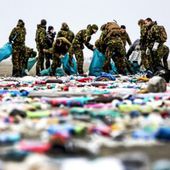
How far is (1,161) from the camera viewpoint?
113 inches

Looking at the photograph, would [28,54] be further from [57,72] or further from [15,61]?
[57,72]

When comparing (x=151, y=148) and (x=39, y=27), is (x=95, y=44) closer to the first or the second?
(x=39, y=27)

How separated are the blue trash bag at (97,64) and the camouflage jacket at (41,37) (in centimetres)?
256

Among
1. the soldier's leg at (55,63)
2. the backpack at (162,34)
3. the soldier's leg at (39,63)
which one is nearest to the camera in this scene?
the backpack at (162,34)

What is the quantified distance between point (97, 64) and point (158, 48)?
3.04 meters

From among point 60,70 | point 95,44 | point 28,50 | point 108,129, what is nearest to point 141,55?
point 95,44

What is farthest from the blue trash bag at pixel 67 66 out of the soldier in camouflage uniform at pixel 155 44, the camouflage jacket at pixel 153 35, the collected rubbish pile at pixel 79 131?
the collected rubbish pile at pixel 79 131

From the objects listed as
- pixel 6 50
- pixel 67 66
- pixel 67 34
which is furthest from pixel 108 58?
pixel 6 50

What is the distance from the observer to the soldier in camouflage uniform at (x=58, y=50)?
18.9 meters

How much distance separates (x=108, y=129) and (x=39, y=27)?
17144 mm

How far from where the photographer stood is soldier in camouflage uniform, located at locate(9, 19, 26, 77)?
19.5 metres

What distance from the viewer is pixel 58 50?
19375mm

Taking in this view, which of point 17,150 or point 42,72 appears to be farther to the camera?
point 42,72

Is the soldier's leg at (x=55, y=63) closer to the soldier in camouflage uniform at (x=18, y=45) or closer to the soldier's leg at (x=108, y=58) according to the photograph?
the soldier in camouflage uniform at (x=18, y=45)
